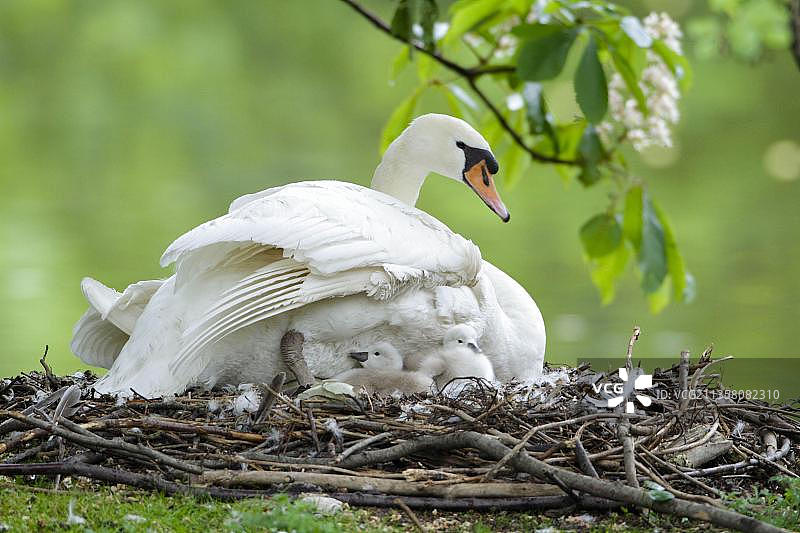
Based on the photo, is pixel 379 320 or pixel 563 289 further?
pixel 563 289

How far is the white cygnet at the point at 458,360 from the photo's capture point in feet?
14.2

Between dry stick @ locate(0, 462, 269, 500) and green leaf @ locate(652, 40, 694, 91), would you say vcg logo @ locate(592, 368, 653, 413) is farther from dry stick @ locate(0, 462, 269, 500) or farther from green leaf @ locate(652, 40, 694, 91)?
dry stick @ locate(0, 462, 269, 500)

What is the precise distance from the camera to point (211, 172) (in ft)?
40.3

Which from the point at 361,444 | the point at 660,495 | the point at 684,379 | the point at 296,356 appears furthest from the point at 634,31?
the point at 296,356

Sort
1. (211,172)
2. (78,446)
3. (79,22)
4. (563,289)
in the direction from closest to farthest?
1. (78,446)
2. (563,289)
3. (211,172)
4. (79,22)

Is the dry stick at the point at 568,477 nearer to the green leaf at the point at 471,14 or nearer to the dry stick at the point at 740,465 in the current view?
the dry stick at the point at 740,465

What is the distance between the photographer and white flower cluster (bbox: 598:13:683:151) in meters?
3.37

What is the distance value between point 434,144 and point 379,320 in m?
1.09

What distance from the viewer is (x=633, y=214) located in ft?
9.51

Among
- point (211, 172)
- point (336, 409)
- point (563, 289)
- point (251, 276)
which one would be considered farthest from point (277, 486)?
point (211, 172)

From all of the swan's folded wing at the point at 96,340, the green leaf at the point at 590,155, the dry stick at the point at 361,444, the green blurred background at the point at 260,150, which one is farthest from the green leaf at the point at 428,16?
the green blurred background at the point at 260,150

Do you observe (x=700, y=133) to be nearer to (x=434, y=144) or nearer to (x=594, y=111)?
(x=434, y=144)

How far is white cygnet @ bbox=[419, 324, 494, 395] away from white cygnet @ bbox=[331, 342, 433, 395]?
68 millimetres

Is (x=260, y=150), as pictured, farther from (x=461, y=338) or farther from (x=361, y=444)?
(x=361, y=444)
